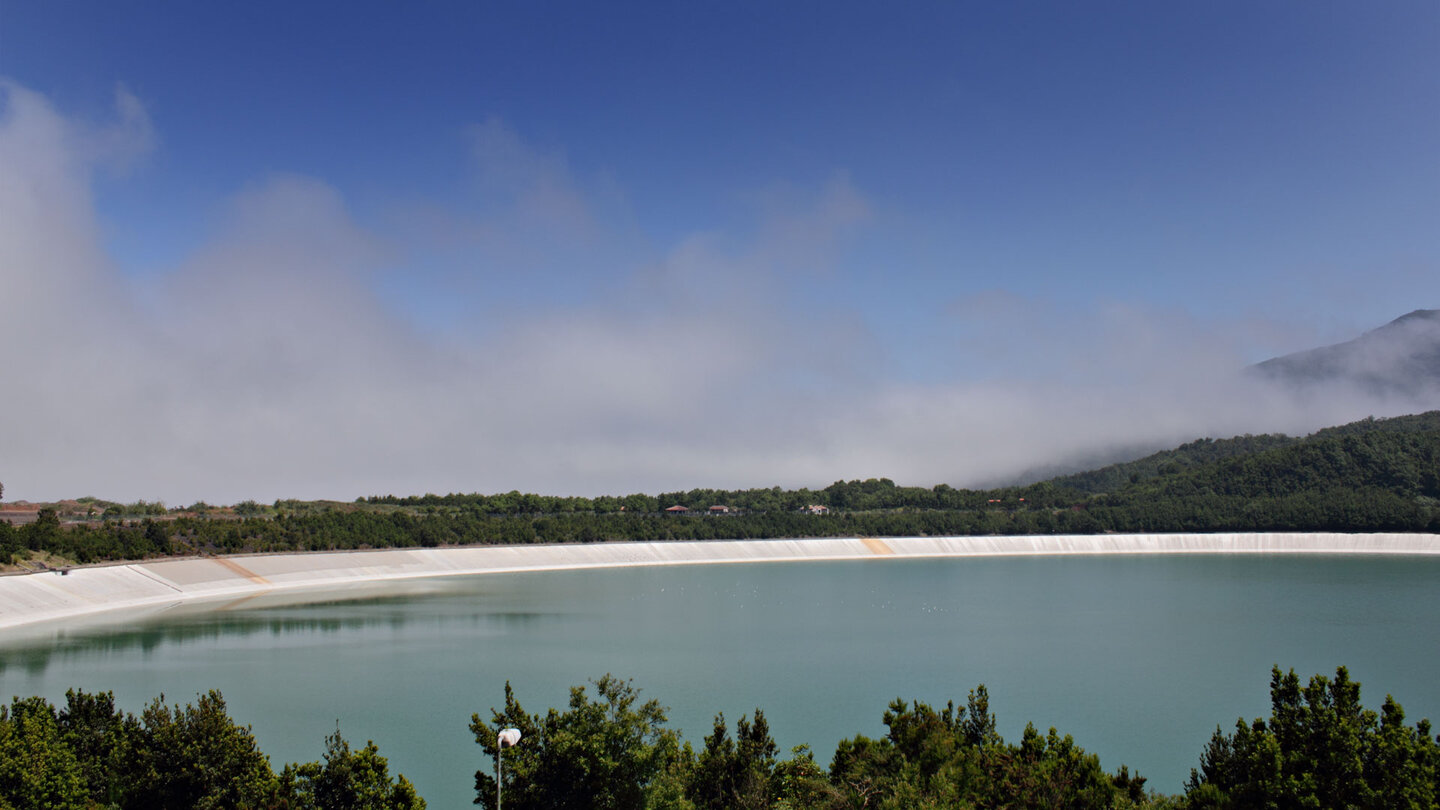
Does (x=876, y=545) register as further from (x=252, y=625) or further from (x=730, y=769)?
A: (x=730, y=769)

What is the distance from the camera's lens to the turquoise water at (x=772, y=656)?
27.8 m

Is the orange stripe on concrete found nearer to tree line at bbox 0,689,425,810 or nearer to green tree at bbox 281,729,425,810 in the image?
tree line at bbox 0,689,425,810

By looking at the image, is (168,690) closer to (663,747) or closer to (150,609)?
(663,747)

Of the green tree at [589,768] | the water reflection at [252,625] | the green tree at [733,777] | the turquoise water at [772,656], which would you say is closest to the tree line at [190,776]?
the green tree at [589,768]

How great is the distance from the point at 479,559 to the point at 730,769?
8199 centimetres

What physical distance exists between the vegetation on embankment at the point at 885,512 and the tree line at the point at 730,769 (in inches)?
2820

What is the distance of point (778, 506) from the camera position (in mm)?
155250

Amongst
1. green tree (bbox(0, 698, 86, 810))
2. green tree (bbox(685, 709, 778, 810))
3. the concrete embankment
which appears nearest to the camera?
green tree (bbox(685, 709, 778, 810))

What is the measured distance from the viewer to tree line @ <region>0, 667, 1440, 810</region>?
13.6 meters

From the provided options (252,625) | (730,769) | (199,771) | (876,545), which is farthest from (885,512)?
(199,771)

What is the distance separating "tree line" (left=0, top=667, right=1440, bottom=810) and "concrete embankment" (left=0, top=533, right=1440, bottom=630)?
45.3 metres

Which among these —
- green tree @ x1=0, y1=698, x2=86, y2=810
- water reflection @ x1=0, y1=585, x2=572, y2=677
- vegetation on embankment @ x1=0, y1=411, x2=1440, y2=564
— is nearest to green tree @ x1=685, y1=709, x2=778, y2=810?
green tree @ x1=0, y1=698, x2=86, y2=810

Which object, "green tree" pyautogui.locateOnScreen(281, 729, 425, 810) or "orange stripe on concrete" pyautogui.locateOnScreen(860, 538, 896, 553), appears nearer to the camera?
"green tree" pyautogui.locateOnScreen(281, 729, 425, 810)

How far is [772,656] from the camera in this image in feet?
130
